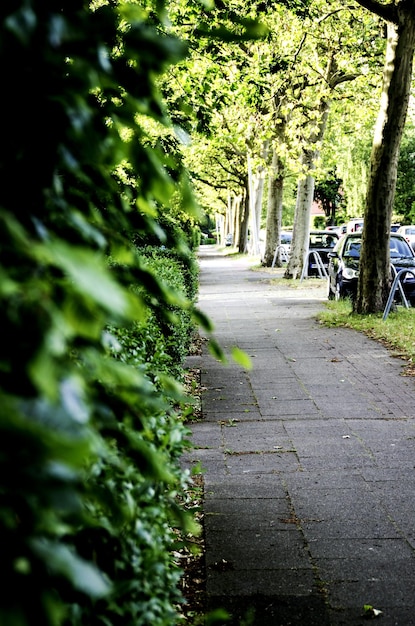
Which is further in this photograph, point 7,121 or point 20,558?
point 7,121

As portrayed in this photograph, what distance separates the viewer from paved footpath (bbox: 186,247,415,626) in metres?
3.84

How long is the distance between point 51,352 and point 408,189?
63.6 metres

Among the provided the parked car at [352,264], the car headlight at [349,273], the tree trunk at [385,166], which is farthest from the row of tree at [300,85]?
the parked car at [352,264]

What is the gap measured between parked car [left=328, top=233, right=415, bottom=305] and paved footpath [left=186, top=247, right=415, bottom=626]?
6996mm

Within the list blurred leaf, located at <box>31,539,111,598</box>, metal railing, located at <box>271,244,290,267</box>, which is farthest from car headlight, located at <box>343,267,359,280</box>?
blurred leaf, located at <box>31,539,111,598</box>

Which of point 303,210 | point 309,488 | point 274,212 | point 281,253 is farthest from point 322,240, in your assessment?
point 309,488

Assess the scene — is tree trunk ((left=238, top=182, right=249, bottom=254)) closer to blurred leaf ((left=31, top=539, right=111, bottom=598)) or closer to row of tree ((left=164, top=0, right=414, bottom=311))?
row of tree ((left=164, top=0, right=414, bottom=311))

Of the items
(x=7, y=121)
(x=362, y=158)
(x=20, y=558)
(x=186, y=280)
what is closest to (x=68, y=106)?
(x=7, y=121)

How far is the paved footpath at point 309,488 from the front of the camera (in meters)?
3.84

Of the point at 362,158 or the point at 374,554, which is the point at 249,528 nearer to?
the point at 374,554

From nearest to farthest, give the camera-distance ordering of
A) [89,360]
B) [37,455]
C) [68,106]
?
[37,455] < [68,106] < [89,360]

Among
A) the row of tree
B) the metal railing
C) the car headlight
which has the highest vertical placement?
the row of tree

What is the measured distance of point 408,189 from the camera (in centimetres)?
6134

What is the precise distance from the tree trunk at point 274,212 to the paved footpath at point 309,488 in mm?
21154
